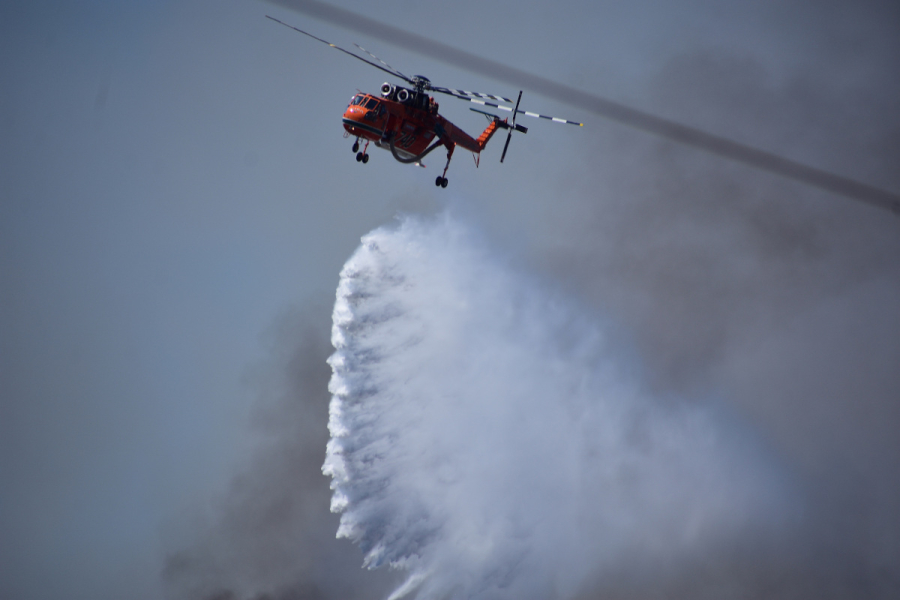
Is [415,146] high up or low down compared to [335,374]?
up

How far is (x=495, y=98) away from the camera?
102ft

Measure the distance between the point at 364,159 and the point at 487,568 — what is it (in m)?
22.5

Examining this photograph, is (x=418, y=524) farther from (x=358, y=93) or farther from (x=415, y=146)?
(x=358, y=93)

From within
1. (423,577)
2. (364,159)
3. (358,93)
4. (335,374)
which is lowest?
(423,577)

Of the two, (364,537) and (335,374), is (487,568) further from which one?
(335,374)

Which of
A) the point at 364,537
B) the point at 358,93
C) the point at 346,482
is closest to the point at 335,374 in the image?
the point at 346,482

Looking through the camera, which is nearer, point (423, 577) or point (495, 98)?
point (495, 98)

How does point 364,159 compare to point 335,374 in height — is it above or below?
above

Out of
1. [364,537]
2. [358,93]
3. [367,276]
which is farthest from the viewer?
[367,276]

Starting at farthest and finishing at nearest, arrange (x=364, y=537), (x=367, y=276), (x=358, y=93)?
(x=367, y=276)
(x=364, y=537)
(x=358, y=93)

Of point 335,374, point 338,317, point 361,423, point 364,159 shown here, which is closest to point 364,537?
point 361,423

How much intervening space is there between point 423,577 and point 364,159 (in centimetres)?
2104

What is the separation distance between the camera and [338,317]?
125 ft

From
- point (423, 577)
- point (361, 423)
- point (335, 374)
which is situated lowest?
point (423, 577)
